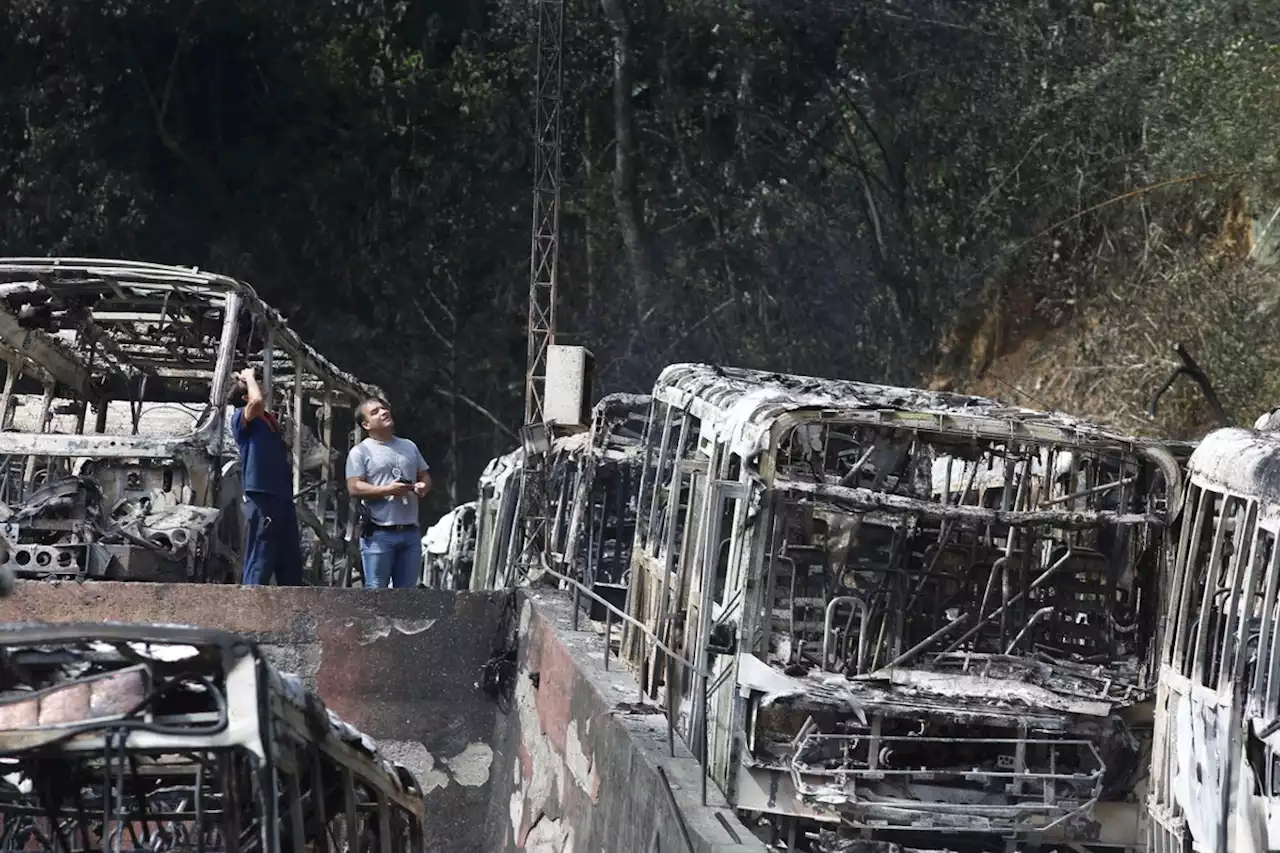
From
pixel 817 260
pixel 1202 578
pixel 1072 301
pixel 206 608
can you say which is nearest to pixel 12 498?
pixel 206 608

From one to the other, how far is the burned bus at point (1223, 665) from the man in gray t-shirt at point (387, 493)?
736 centimetres

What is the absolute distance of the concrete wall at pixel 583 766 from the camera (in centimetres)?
732

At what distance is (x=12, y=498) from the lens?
13.2 meters

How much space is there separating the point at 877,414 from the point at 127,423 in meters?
9.75

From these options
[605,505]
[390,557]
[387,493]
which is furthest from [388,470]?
Result: [605,505]

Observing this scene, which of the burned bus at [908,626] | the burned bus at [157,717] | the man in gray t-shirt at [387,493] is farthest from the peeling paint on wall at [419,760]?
the burned bus at [157,717]

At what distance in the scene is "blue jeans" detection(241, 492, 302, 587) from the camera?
537 inches

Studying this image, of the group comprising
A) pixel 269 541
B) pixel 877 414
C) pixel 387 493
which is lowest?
pixel 269 541

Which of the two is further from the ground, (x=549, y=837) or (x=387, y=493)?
(x=387, y=493)

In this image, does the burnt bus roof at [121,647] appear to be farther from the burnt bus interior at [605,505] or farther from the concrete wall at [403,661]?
the burnt bus interior at [605,505]

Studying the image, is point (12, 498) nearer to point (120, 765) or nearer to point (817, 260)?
point (120, 765)

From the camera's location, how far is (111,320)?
53.6 feet

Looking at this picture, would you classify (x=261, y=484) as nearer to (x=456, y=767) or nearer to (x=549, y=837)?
(x=456, y=767)

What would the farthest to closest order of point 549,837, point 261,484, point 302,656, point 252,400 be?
point 261,484 < point 252,400 < point 302,656 < point 549,837
